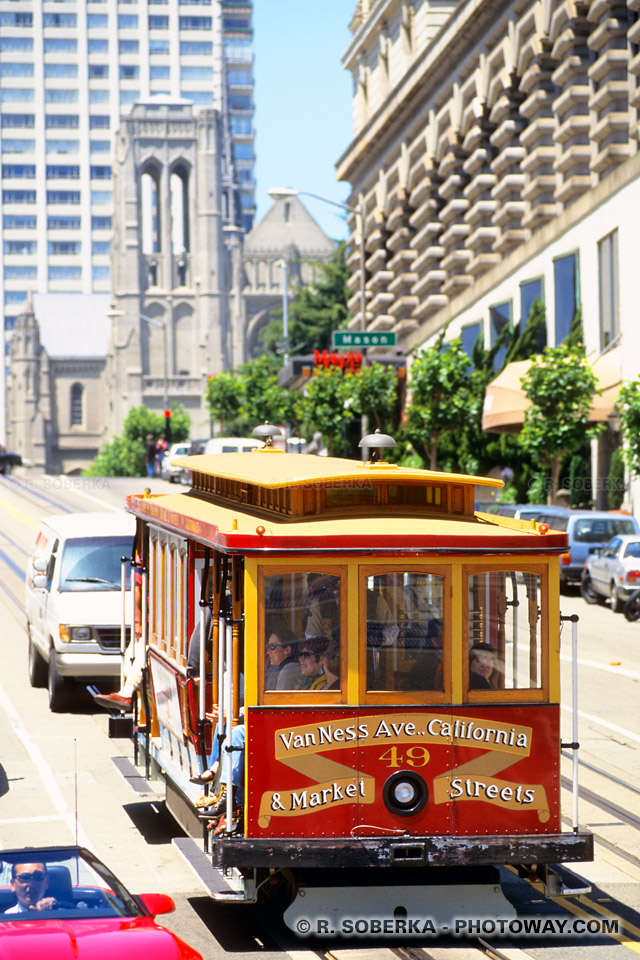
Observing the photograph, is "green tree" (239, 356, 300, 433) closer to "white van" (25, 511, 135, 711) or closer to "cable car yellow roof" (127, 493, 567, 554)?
"white van" (25, 511, 135, 711)

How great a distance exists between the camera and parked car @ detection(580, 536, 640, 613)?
1014 inches

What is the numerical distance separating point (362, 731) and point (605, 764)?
6297mm

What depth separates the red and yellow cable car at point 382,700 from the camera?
8.30 metres

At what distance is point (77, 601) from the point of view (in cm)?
1648

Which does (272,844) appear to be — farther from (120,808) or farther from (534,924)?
(120,808)

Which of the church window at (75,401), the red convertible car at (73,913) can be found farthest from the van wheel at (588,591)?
the church window at (75,401)

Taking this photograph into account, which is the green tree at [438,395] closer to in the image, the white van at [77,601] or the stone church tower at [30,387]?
the white van at [77,601]

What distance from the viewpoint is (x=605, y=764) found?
13930 millimetres

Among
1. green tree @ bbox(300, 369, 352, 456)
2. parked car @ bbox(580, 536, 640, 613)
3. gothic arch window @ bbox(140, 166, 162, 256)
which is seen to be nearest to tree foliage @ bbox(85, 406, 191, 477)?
gothic arch window @ bbox(140, 166, 162, 256)

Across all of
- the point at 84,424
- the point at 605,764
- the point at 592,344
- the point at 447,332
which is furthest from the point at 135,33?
the point at 605,764

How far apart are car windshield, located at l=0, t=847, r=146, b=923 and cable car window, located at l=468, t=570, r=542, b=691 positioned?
109 inches

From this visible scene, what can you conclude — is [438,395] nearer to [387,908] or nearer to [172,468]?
[172,468]

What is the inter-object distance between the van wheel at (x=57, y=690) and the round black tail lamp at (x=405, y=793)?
868cm

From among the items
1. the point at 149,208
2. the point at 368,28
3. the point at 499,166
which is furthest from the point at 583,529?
the point at 149,208
